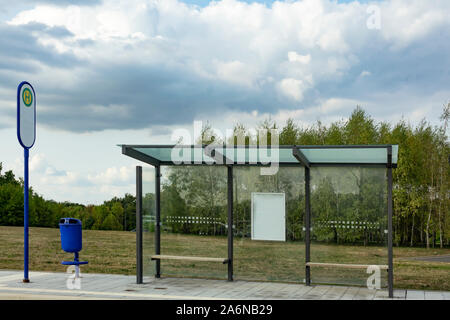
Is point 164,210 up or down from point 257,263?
up

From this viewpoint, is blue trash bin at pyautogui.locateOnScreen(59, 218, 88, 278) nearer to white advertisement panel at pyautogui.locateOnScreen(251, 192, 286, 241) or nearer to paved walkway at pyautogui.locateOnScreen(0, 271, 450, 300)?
paved walkway at pyautogui.locateOnScreen(0, 271, 450, 300)

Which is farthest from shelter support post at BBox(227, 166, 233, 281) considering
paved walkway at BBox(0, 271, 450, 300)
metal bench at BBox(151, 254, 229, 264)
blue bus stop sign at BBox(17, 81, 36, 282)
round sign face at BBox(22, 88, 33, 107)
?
round sign face at BBox(22, 88, 33, 107)

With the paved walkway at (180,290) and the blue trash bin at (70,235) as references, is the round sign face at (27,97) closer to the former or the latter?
the blue trash bin at (70,235)

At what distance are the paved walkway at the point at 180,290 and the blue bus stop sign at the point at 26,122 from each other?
88 cm

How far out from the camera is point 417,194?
26703 millimetres

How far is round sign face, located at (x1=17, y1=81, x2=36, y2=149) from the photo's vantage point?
10.8 metres

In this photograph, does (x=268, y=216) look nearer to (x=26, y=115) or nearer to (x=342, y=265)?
(x=342, y=265)

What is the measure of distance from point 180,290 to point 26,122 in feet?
15.0

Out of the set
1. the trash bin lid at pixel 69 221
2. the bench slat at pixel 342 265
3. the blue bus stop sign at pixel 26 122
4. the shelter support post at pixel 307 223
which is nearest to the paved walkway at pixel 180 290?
the shelter support post at pixel 307 223

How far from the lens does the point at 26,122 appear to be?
10992 mm

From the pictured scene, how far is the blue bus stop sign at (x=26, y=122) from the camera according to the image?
10.7 metres
